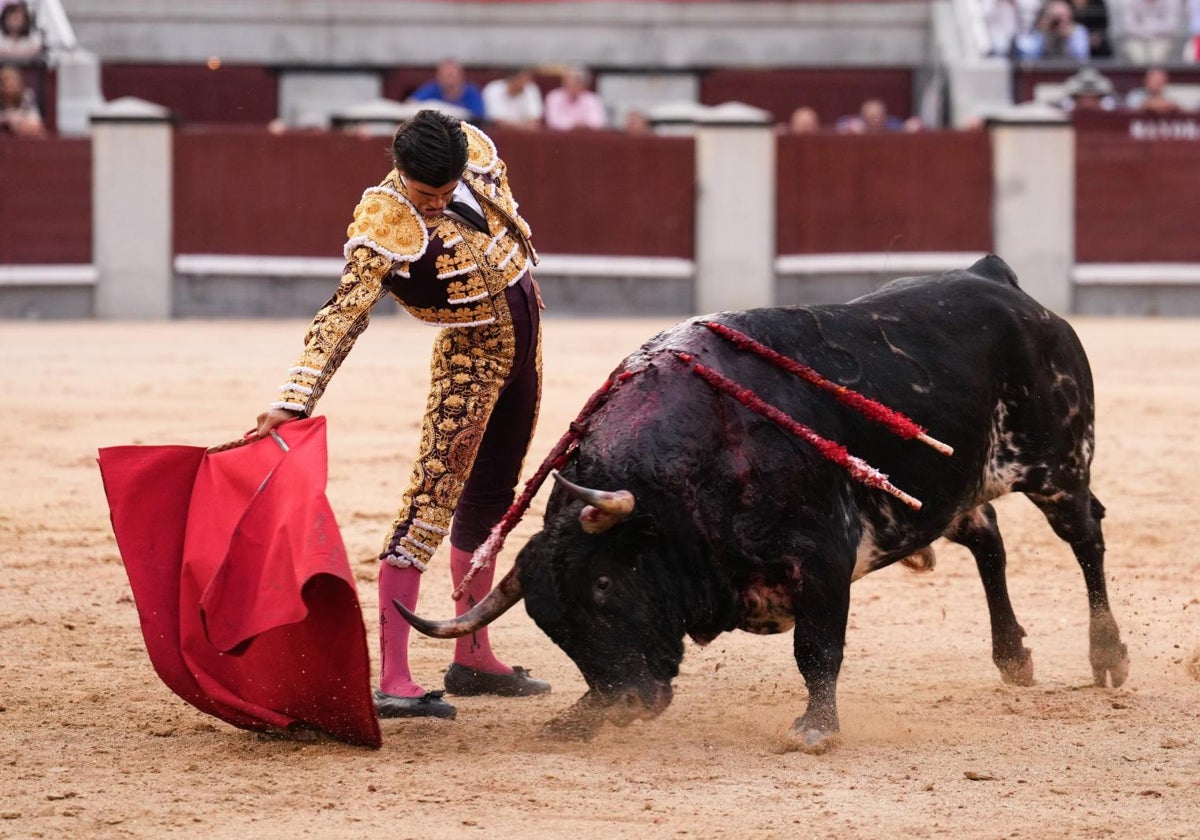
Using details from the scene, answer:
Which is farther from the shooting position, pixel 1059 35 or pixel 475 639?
pixel 1059 35

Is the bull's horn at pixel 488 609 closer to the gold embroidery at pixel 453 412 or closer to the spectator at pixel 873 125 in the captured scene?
the gold embroidery at pixel 453 412

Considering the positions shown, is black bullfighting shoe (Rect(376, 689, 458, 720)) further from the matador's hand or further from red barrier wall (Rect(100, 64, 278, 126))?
red barrier wall (Rect(100, 64, 278, 126))

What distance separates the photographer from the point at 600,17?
632 inches

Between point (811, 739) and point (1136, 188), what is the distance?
10165 millimetres

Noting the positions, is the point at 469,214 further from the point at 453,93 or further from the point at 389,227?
the point at 453,93

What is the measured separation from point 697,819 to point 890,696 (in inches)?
42.6

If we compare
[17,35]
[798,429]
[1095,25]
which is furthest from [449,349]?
[1095,25]

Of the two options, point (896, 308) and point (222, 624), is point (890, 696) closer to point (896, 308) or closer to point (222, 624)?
point (896, 308)

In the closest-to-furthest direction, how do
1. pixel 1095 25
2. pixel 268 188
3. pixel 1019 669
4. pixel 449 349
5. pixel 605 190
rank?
pixel 449 349
pixel 1019 669
pixel 268 188
pixel 605 190
pixel 1095 25

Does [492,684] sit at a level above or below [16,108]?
below

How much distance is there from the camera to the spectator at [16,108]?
488 inches

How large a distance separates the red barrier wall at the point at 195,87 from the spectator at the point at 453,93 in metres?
2.36

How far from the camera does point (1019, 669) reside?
4.27 m

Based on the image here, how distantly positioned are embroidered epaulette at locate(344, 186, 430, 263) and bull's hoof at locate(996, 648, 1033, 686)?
5.06 ft
